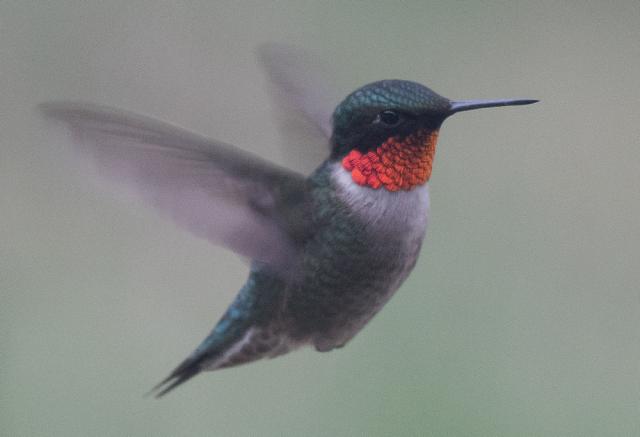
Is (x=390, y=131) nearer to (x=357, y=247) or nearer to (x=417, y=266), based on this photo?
(x=357, y=247)

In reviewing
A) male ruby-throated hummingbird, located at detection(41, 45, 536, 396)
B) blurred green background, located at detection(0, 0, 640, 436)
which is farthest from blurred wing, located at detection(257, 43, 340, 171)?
male ruby-throated hummingbird, located at detection(41, 45, 536, 396)

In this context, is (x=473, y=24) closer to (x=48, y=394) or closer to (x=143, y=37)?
(x=143, y=37)

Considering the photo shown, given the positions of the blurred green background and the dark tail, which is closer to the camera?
the dark tail

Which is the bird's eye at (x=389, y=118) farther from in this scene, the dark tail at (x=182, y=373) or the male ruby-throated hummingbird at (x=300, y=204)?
the dark tail at (x=182, y=373)

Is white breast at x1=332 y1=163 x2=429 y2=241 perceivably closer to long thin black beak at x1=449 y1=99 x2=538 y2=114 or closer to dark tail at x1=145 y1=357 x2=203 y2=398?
long thin black beak at x1=449 y1=99 x2=538 y2=114

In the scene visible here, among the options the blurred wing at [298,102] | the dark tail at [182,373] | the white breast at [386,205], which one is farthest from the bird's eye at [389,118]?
the dark tail at [182,373]

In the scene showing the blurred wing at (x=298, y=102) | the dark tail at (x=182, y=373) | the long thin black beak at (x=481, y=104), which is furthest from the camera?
the blurred wing at (x=298, y=102)

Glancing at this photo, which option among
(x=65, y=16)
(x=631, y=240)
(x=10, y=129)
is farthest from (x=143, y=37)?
(x=631, y=240)
